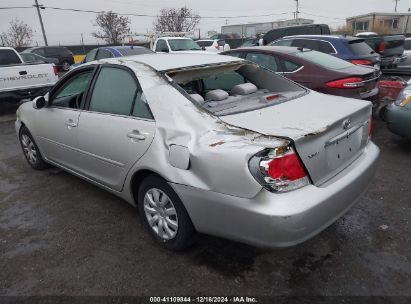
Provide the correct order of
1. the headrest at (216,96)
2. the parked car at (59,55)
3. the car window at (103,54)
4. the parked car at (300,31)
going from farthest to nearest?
the parked car at (59,55) < the parked car at (300,31) < the car window at (103,54) < the headrest at (216,96)

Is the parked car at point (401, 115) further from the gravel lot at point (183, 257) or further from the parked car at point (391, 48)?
the parked car at point (391, 48)

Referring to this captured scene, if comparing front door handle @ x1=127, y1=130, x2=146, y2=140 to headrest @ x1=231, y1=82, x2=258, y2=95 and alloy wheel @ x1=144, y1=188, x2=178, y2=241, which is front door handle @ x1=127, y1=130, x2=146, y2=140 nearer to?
alloy wheel @ x1=144, y1=188, x2=178, y2=241

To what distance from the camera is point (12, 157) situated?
18.8ft

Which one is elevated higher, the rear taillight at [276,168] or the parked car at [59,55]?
the rear taillight at [276,168]

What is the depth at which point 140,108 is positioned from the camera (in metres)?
2.92

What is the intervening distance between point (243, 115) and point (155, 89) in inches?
28.7

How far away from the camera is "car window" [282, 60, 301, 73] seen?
596 cm

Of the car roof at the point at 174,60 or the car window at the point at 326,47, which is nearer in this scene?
the car roof at the point at 174,60

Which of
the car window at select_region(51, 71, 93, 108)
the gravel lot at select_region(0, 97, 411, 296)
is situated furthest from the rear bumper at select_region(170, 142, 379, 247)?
the car window at select_region(51, 71, 93, 108)

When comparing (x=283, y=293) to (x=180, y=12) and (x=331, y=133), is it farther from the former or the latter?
(x=180, y=12)

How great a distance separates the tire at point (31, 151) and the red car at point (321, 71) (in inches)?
156

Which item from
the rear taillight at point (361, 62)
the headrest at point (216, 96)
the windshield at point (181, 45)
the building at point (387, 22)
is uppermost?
the headrest at point (216, 96)

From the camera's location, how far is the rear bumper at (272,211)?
85.4 inches

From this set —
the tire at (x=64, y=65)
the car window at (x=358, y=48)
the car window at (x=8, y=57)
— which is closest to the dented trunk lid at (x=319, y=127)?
the car window at (x=358, y=48)
